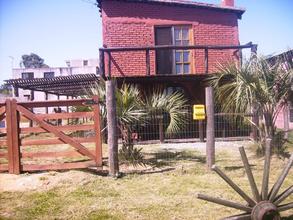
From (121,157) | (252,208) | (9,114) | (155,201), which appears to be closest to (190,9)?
(121,157)

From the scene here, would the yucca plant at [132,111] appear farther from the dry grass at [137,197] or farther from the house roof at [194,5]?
the house roof at [194,5]

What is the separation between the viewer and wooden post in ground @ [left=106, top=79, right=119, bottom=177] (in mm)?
6773

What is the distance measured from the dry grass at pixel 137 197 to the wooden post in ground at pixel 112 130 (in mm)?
272

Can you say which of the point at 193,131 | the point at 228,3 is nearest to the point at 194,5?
the point at 228,3

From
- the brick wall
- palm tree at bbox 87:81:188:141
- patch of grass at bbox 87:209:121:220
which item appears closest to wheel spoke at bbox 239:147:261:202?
patch of grass at bbox 87:209:121:220

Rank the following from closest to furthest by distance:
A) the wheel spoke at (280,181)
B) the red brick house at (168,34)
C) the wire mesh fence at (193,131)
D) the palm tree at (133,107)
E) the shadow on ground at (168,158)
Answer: the wheel spoke at (280,181) < the palm tree at (133,107) < the shadow on ground at (168,158) < the wire mesh fence at (193,131) < the red brick house at (168,34)

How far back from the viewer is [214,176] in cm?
665

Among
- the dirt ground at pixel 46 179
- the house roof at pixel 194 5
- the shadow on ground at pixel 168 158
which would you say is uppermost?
the house roof at pixel 194 5

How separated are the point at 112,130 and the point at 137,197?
1.78 metres

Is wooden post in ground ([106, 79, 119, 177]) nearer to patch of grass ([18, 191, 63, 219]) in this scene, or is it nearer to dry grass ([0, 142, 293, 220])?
dry grass ([0, 142, 293, 220])

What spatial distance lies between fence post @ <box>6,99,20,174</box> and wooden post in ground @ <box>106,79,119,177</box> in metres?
2.05

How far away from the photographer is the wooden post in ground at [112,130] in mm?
6773

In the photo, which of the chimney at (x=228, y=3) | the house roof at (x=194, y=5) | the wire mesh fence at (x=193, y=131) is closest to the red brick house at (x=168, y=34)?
the house roof at (x=194, y=5)

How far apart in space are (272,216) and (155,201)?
6.58 feet
